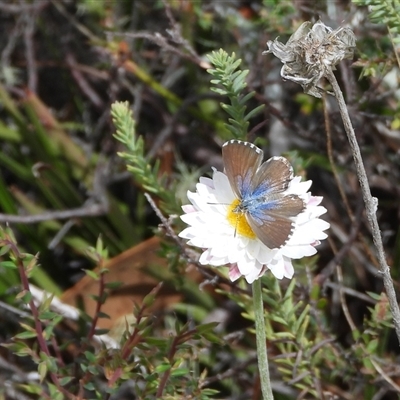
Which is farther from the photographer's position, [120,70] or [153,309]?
[120,70]

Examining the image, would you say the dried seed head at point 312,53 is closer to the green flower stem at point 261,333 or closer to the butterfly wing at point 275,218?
the butterfly wing at point 275,218

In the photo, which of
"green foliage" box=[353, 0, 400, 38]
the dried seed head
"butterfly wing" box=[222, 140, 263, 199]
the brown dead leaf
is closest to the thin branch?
the dried seed head

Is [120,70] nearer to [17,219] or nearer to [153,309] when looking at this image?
[17,219]

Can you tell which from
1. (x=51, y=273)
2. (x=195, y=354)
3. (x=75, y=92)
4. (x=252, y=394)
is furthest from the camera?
(x=75, y=92)

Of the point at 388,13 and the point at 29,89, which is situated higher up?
the point at 388,13

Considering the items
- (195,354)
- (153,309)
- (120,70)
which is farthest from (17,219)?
(195,354)

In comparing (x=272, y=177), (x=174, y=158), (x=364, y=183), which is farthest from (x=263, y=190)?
(x=174, y=158)

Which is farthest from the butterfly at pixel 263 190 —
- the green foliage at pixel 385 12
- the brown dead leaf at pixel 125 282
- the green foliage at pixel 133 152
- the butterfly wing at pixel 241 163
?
the brown dead leaf at pixel 125 282

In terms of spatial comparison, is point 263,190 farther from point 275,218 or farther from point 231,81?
point 231,81
